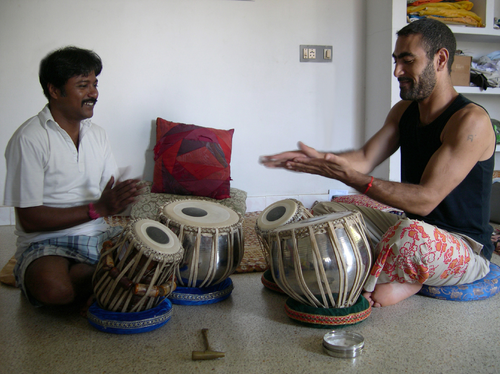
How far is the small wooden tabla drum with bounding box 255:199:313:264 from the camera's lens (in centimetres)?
192

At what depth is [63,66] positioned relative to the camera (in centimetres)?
199

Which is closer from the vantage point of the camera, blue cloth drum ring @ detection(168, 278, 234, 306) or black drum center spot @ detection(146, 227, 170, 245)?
black drum center spot @ detection(146, 227, 170, 245)

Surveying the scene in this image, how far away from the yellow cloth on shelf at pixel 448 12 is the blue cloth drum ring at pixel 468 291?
298cm

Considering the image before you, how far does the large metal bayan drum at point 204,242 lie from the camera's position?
6.12ft

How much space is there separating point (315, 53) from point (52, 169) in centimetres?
304

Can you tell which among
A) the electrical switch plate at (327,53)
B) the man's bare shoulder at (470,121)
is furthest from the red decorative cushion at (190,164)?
the man's bare shoulder at (470,121)

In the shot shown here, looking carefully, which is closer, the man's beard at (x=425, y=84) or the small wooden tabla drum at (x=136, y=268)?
the small wooden tabla drum at (x=136, y=268)

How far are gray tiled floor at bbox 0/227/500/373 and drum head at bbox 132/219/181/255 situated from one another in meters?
0.33

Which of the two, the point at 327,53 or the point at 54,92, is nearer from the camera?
the point at 54,92

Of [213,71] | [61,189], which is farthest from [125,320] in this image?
[213,71]

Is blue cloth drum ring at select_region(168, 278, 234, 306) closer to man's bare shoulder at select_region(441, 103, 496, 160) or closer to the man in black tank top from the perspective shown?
the man in black tank top

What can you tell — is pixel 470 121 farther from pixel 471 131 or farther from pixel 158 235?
pixel 158 235

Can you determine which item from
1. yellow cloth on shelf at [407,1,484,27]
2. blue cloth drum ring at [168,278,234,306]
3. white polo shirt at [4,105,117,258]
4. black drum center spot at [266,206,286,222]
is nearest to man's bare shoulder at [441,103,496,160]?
black drum center spot at [266,206,286,222]

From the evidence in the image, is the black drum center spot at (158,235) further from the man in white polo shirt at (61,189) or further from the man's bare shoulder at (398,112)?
the man's bare shoulder at (398,112)
